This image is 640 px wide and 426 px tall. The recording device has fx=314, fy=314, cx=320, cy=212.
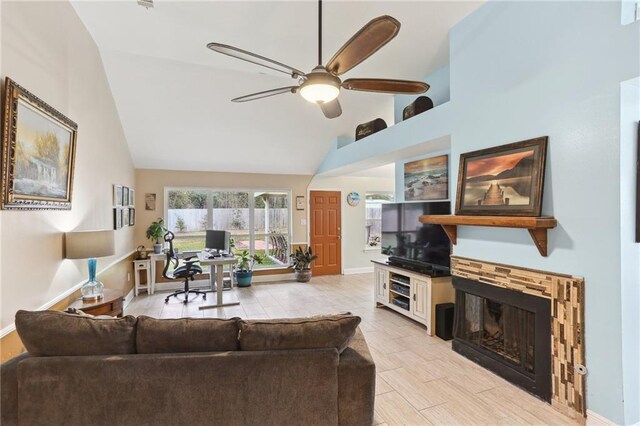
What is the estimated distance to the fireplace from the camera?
2.38 metres

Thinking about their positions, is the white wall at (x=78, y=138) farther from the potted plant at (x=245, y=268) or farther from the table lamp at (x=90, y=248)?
the potted plant at (x=245, y=268)

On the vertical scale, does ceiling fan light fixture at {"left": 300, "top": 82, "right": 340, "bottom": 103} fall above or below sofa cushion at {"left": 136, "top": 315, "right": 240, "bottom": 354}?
above

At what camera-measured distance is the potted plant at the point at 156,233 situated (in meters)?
5.66

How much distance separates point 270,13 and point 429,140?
2029 millimetres

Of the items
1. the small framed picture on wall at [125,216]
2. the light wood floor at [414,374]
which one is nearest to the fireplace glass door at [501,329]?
the light wood floor at [414,374]

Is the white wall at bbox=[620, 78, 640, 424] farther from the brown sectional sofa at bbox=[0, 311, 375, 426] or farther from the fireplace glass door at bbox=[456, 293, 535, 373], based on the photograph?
the brown sectional sofa at bbox=[0, 311, 375, 426]

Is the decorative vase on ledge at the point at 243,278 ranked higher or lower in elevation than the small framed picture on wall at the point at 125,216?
lower

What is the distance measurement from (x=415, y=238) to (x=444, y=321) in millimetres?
1095

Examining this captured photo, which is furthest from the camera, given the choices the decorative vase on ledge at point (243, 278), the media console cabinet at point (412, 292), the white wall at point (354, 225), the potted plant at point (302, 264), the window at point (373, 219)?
the window at point (373, 219)

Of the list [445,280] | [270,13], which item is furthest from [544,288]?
[270,13]

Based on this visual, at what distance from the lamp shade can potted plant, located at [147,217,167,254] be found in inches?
122

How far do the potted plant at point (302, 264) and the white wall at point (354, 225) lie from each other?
1.03m

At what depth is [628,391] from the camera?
1968mm

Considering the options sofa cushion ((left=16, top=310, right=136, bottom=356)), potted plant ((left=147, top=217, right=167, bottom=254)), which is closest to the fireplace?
sofa cushion ((left=16, top=310, right=136, bottom=356))
